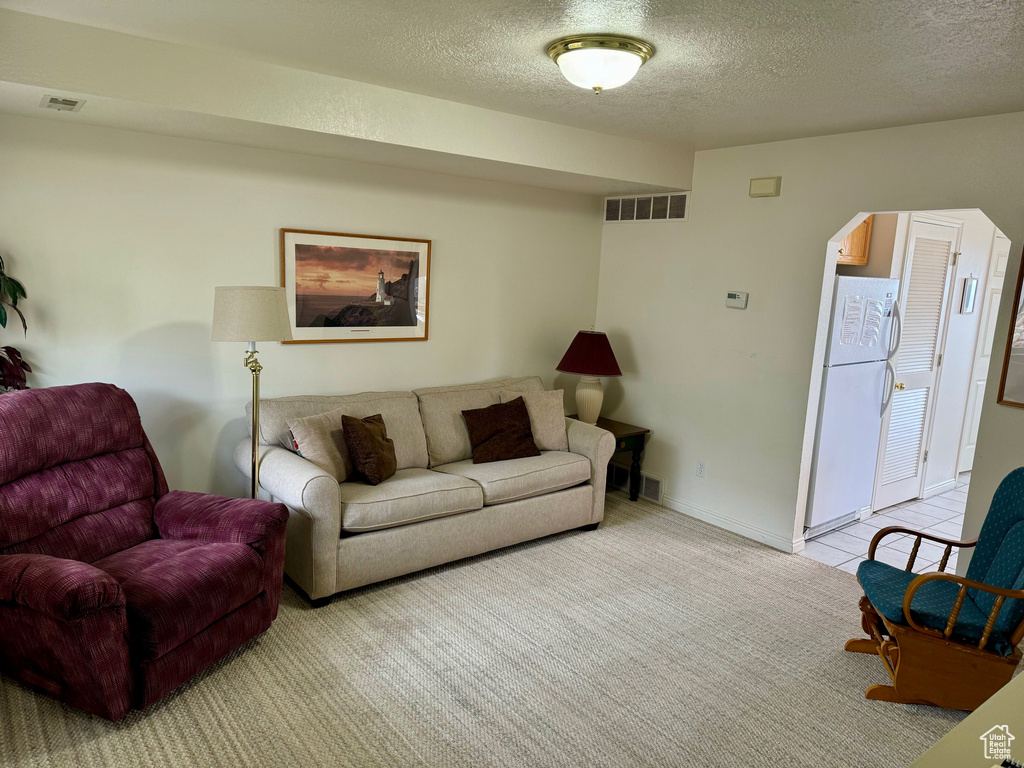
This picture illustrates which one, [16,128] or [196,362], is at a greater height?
[16,128]

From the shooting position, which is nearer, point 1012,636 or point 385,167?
point 1012,636

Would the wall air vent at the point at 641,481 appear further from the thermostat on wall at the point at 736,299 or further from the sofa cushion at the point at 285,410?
the sofa cushion at the point at 285,410

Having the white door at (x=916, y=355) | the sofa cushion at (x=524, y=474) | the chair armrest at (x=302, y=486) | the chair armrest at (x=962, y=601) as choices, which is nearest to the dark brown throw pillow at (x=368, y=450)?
the chair armrest at (x=302, y=486)

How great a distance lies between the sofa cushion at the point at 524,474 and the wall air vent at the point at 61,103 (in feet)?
8.13

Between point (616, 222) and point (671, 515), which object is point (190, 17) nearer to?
point (616, 222)

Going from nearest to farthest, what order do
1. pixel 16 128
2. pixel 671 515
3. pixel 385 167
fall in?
pixel 16 128, pixel 385 167, pixel 671 515

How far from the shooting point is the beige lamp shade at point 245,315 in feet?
10.1

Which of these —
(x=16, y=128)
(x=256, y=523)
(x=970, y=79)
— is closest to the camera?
(x=970, y=79)

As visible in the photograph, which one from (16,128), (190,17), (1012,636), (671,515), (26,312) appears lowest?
(671,515)

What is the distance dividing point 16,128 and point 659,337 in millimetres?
3840

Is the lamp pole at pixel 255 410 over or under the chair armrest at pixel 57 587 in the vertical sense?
over

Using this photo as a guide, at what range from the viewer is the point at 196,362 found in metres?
3.73

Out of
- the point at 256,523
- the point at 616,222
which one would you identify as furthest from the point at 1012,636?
the point at 616,222

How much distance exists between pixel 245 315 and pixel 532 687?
2.01 meters
